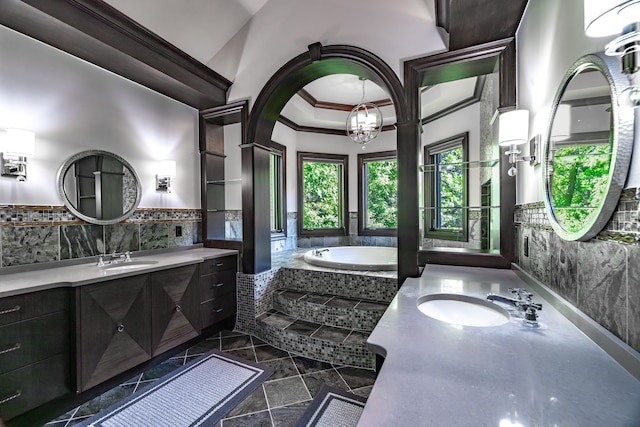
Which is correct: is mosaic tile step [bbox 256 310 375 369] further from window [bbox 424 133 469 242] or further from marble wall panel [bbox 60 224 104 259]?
window [bbox 424 133 469 242]

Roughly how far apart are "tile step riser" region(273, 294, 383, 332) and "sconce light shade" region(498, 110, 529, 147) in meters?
1.70

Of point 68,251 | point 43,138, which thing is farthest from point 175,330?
point 43,138

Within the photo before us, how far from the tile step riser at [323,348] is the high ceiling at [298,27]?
89.1 inches

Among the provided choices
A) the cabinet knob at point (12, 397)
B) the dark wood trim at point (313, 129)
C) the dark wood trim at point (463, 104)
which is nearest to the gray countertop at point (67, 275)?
the cabinet knob at point (12, 397)

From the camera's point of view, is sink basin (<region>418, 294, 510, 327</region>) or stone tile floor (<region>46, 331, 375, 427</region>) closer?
sink basin (<region>418, 294, 510, 327</region>)

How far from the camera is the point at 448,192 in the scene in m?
3.63

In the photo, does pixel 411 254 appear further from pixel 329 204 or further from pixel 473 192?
pixel 329 204

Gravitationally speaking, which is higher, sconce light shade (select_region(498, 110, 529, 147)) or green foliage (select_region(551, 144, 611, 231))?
sconce light shade (select_region(498, 110, 529, 147))

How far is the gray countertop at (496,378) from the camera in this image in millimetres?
557

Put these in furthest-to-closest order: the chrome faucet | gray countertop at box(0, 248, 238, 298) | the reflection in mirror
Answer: the reflection in mirror < gray countertop at box(0, 248, 238, 298) < the chrome faucet

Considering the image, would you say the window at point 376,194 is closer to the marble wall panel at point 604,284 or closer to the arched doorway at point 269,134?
the arched doorway at point 269,134

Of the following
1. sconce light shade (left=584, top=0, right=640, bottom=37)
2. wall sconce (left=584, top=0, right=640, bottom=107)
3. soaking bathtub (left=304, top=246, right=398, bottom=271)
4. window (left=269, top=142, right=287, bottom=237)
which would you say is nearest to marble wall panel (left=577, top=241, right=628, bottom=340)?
wall sconce (left=584, top=0, right=640, bottom=107)

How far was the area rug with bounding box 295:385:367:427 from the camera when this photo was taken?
168 cm

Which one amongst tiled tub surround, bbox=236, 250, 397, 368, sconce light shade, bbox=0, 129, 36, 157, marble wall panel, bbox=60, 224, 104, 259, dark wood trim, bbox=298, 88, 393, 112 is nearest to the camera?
sconce light shade, bbox=0, 129, 36, 157
